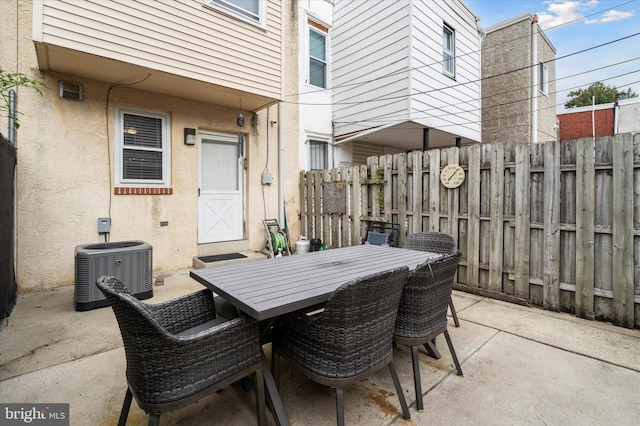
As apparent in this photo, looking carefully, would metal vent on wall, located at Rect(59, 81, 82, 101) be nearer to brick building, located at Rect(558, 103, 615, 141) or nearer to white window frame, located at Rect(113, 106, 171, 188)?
white window frame, located at Rect(113, 106, 171, 188)

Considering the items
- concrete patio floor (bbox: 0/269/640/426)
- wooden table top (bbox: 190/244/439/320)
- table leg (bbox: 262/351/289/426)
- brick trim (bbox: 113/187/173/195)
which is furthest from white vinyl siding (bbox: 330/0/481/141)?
table leg (bbox: 262/351/289/426)

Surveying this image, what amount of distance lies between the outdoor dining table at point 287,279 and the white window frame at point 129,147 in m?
3.44

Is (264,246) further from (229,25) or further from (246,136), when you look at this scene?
(229,25)

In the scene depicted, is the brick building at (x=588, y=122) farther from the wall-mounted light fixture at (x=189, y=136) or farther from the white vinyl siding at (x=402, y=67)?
the wall-mounted light fixture at (x=189, y=136)

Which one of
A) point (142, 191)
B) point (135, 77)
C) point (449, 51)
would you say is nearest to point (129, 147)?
point (142, 191)

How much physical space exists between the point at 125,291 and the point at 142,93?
4554 millimetres

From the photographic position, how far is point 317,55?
7.71 metres

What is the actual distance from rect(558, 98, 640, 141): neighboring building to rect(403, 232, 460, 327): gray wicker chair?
12.8 meters

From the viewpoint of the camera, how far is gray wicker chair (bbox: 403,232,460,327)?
3189 millimetres

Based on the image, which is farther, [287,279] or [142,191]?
[142,191]

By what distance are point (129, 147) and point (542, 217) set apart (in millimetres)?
6056

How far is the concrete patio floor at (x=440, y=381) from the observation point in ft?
6.00

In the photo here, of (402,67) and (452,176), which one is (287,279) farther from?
(402,67)

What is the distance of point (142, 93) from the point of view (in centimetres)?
496
